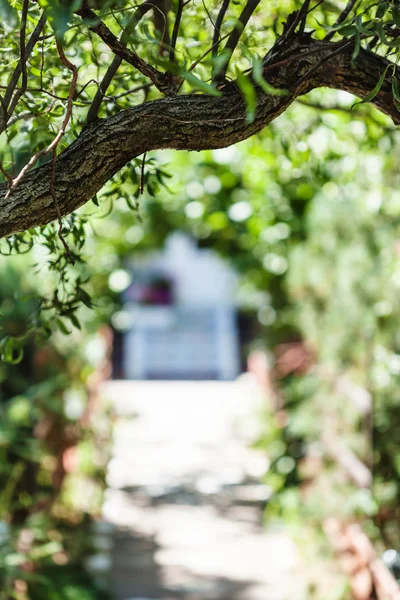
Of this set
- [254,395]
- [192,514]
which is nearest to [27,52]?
[192,514]

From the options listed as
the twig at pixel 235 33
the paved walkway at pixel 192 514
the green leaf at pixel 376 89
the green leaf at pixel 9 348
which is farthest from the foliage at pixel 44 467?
the green leaf at pixel 376 89

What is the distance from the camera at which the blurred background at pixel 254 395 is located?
3.62 m

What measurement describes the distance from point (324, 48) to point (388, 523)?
3160mm

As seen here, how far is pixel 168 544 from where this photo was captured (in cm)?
623

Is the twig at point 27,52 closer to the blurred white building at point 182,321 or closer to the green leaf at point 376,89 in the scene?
the green leaf at point 376,89

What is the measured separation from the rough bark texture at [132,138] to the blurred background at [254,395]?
1.23ft

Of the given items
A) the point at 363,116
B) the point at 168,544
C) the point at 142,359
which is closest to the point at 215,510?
the point at 168,544

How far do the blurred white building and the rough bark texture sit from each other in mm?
18094

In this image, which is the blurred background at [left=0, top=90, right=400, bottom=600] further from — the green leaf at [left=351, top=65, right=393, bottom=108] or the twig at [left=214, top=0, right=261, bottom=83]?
the green leaf at [left=351, top=65, right=393, bottom=108]

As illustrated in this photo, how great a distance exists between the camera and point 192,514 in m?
7.08

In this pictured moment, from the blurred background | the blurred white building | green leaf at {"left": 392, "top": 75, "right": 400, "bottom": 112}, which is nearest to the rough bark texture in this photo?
green leaf at {"left": 392, "top": 75, "right": 400, "bottom": 112}

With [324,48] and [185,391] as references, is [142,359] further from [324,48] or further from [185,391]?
[324,48]

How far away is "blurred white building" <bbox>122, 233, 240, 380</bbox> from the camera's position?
19.6 m

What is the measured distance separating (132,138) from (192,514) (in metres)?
6.35
